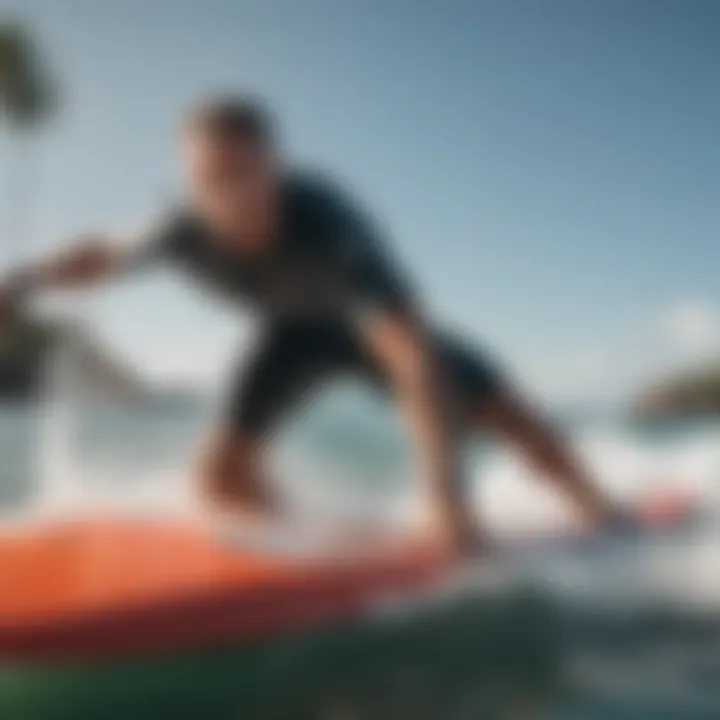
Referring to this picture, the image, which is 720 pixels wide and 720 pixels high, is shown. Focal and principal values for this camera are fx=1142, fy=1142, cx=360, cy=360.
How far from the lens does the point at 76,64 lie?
1.26m

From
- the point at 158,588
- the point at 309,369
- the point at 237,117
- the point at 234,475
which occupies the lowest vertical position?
the point at 158,588

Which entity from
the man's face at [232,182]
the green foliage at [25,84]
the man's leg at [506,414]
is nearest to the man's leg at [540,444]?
the man's leg at [506,414]

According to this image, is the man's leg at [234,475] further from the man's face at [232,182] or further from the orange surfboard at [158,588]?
the man's face at [232,182]

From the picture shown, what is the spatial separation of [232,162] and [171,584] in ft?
1.49

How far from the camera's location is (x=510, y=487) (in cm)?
126

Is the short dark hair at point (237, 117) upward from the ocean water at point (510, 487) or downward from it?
upward

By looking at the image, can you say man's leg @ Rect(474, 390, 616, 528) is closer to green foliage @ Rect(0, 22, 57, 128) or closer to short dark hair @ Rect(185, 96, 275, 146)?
short dark hair @ Rect(185, 96, 275, 146)

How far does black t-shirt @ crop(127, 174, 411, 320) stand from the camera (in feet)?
4.05

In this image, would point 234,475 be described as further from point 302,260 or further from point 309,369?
point 302,260

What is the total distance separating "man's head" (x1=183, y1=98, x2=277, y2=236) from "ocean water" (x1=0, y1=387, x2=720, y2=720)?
21 cm

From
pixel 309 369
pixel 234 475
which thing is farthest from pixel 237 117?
pixel 234 475

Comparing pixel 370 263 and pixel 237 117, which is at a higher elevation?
pixel 237 117

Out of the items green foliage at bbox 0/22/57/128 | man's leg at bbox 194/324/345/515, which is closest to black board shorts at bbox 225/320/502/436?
man's leg at bbox 194/324/345/515

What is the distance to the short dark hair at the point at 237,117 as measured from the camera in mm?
1231
